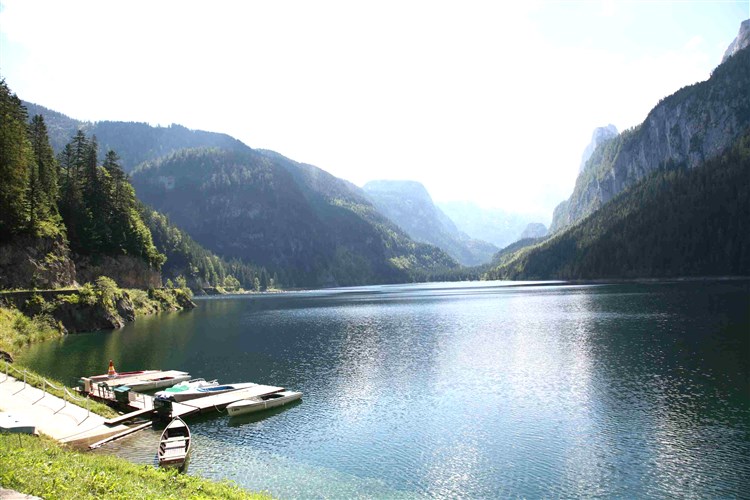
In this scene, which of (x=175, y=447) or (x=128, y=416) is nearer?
(x=175, y=447)

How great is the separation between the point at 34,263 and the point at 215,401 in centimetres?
6851

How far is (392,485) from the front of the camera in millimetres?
26703

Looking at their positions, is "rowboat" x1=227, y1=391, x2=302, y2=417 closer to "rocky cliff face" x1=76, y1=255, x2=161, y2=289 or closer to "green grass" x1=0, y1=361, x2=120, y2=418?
"green grass" x1=0, y1=361, x2=120, y2=418

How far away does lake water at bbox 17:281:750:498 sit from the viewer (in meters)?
27.0

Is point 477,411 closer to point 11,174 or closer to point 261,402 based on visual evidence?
point 261,402

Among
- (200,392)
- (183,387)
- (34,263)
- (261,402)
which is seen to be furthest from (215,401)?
(34,263)

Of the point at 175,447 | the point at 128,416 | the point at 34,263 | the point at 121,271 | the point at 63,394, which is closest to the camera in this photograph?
the point at 175,447

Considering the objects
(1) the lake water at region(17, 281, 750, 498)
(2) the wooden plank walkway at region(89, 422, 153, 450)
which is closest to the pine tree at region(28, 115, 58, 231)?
(1) the lake water at region(17, 281, 750, 498)

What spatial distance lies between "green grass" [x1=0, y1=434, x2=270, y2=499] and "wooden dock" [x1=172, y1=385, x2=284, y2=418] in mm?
14332

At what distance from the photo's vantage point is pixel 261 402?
1663 inches

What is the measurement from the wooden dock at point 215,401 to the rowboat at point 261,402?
2.42 feet

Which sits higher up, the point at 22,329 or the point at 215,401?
the point at 22,329

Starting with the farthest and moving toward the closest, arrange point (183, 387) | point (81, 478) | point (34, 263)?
point (34, 263) < point (183, 387) < point (81, 478)

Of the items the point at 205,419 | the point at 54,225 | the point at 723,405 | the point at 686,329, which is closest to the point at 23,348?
the point at 54,225
